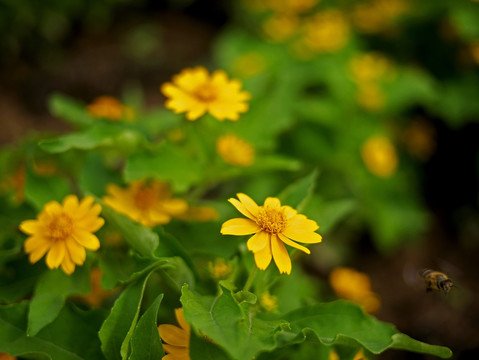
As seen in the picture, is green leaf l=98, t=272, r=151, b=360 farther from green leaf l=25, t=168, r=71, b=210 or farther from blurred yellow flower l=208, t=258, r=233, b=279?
green leaf l=25, t=168, r=71, b=210

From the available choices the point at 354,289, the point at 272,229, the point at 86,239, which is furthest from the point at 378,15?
the point at 86,239

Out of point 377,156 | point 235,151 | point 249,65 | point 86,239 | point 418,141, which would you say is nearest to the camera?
point 86,239

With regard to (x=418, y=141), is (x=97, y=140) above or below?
above

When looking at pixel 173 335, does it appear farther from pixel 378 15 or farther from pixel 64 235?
pixel 378 15

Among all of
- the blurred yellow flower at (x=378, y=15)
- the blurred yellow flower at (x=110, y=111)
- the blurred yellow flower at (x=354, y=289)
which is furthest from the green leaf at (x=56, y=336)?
the blurred yellow flower at (x=378, y=15)

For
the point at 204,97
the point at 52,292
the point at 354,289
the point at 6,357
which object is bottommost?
the point at 354,289

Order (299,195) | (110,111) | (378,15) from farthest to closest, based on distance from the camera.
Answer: (378,15) < (110,111) < (299,195)

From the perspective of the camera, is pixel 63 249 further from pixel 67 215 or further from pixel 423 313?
pixel 423 313

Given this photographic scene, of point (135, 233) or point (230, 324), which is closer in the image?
point (230, 324)
